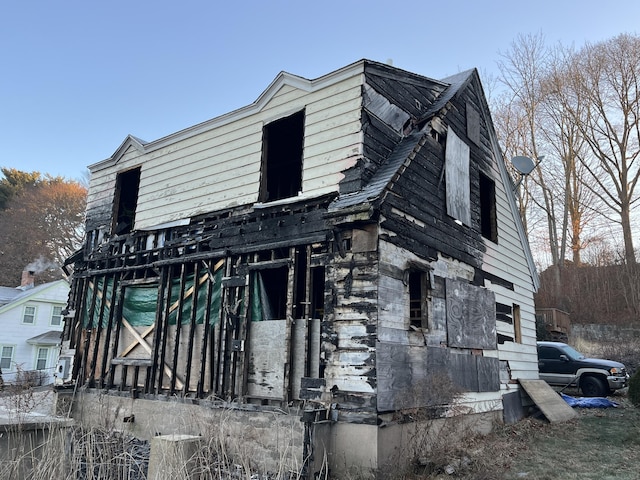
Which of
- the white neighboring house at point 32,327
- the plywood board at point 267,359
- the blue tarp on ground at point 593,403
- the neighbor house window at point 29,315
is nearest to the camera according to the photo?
the plywood board at point 267,359

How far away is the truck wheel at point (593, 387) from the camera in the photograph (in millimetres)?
14352

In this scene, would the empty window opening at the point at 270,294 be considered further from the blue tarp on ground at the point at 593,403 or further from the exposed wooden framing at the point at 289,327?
the blue tarp on ground at the point at 593,403

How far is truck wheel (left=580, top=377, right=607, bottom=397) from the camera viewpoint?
47.1 ft

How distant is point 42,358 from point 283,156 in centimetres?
2392

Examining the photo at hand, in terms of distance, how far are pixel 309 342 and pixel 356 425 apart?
4.68 feet

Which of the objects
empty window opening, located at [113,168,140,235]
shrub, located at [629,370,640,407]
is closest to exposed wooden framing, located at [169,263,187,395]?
empty window opening, located at [113,168,140,235]

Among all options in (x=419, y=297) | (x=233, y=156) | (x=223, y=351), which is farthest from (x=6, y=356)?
(x=419, y=297)

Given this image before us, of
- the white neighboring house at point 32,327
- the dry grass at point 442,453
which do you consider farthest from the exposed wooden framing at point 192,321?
the white neighboring house at point 32,327

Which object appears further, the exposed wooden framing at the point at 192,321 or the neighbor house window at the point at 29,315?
the neighbor house window at the point at 29,315

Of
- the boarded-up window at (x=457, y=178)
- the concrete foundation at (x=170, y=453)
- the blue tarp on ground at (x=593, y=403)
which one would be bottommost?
the blue tarp on ground at (x=593, y=403)

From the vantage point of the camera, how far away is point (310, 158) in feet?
26.9

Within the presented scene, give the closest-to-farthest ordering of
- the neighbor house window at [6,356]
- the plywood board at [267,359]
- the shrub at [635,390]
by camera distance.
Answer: the plywood board at [267,359]
the shrub at [635,390]
the neighbor house window at [6,356]

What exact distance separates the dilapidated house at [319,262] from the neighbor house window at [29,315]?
19.1 metres

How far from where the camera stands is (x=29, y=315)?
27547 mm
